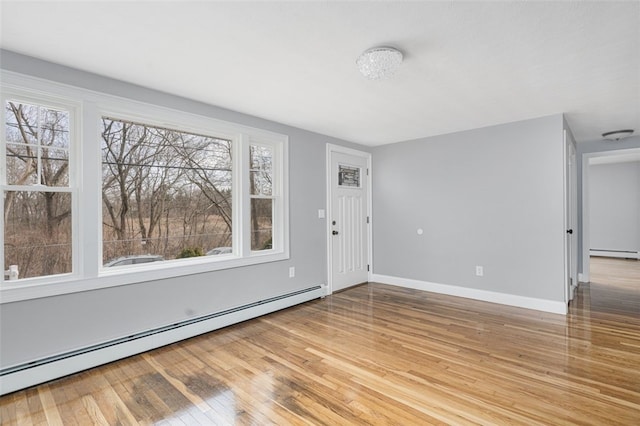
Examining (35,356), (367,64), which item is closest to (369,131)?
(367,64)

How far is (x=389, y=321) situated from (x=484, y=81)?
253 centimetres

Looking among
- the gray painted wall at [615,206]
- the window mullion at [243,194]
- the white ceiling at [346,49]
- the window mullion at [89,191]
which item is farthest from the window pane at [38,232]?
the gray painted wall at [615,206]

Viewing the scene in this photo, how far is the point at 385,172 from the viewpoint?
516cm

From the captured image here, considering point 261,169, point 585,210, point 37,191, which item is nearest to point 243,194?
point 261,169

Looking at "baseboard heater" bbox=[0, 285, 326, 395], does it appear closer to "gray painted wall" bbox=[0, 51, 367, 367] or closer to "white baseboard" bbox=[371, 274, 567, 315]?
"gray painted wall" bbox=[0, 51, 367, 367]

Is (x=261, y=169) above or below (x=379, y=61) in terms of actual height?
below

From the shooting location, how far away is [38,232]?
7.52ft

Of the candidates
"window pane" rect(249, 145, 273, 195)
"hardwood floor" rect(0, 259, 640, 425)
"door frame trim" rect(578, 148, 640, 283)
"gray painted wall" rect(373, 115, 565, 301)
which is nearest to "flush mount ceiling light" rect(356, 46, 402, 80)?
"window pane" rect(249, 145, 273, 195)

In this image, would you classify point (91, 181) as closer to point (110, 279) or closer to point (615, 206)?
point (110, 279)

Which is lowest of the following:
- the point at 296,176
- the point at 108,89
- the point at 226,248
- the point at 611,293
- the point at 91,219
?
the point at 611,293

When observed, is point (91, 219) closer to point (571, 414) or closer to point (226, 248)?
point (226, 248)

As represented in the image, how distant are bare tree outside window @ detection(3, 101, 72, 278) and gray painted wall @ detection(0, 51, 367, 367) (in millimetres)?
281

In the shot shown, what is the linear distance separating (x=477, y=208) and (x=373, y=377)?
292cm

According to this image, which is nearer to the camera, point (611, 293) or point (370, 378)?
point (370, 378)
